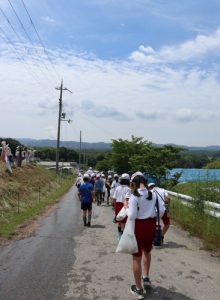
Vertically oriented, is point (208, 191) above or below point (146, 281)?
above

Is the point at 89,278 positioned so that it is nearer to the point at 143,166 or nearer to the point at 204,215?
the point at 204,215

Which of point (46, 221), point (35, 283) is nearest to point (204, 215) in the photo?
point (46, 221)

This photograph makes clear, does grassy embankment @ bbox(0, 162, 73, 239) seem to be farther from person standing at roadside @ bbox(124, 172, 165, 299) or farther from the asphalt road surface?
person standing at roadside @ bbox(124, 172, 165, 299)

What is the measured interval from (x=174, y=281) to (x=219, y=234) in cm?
492

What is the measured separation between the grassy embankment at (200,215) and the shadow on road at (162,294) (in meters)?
4.97

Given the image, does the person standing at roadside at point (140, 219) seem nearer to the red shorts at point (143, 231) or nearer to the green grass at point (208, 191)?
the red shorts at point (143, 231)

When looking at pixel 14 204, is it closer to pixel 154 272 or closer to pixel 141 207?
pixel 154 272

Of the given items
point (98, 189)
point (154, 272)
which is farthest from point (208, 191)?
point (98, 189)

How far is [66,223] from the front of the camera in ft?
56.0

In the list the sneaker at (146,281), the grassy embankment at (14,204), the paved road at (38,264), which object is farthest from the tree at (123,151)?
the sneaker at (146,281)

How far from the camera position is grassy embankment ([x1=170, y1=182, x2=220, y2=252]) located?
13188mm

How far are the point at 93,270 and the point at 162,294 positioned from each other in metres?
1.98

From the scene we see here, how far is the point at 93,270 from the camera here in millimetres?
9031

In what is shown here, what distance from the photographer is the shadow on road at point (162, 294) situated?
720 centimetres
